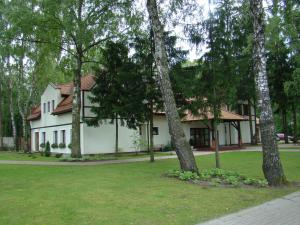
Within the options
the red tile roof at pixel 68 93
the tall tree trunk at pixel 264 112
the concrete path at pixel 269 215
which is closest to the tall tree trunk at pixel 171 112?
the tall tree trunk at pixel 264 112

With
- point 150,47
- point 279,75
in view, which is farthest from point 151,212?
point 279,75

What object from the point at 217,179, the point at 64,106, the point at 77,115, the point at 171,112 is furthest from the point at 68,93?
the point at 217,179

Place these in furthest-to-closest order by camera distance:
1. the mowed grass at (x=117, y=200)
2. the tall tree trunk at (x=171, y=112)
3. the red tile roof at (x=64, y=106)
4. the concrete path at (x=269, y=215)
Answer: the red tile roof at (x=64, y=106) → the tall tree trunk at (x=171, y=112) → the mowed grass at (x=117, y=200) → the concrete path at (x=269, y=215)

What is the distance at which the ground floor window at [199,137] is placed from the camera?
117 feet

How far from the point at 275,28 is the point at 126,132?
14.5m

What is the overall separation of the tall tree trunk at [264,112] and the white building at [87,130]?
43.2ft

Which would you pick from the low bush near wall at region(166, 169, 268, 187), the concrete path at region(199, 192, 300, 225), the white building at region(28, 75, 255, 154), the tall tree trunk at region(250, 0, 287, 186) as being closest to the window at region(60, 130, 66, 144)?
the white building at region(28, 75, 255, 154)

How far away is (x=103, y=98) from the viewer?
22.9 m

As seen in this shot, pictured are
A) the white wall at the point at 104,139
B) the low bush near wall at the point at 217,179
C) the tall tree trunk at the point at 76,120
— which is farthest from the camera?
the white wall at the point at 104,139

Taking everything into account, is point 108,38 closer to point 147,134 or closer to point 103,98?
point 103,98

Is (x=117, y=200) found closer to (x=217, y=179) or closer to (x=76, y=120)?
(x=217, y=179)

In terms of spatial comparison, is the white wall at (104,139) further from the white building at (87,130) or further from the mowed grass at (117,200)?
the mowed grass at (117,200)

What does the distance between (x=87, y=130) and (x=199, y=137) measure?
1361 cm

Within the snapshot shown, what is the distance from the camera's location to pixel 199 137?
36344 millimetres
